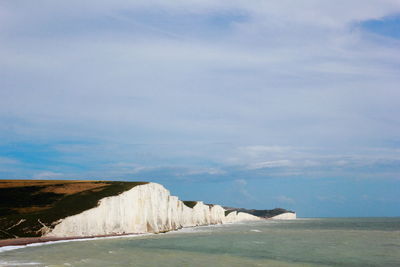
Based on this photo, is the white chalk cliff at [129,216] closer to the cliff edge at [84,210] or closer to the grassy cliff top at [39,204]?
the cliff edge at [84,210]

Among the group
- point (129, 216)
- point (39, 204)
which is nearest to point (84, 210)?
point (129, 216)

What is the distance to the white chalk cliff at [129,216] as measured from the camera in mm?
60975

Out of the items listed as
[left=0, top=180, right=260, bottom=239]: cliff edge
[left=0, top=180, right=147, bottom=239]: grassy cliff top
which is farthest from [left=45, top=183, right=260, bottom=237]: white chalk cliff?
[left=0, top=180, right=147, bottom=239]: grassy cliff top

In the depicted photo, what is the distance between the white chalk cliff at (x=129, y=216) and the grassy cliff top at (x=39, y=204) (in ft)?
4.09

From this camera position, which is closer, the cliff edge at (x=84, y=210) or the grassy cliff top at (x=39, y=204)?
the grassy cliff top at (x=39, y=204)

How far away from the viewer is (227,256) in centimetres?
3170

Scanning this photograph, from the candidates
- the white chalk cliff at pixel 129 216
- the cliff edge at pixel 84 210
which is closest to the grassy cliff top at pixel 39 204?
the cliff edge at pixel 84 210

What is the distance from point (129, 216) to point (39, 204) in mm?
15889

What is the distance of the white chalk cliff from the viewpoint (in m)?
61.0

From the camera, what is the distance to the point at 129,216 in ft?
242

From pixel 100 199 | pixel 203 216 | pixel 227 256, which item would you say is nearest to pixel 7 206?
pixel 100 199

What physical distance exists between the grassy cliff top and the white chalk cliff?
4.09ft

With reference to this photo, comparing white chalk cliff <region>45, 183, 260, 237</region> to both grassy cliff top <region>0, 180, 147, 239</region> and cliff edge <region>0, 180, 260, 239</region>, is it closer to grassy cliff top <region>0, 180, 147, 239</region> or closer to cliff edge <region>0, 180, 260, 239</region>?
cliff edge <region>0, 180, 260, 239</region>

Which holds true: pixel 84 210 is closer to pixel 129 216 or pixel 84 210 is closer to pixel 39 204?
pixel 129 216
